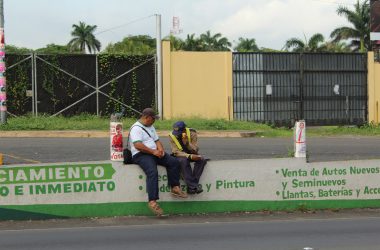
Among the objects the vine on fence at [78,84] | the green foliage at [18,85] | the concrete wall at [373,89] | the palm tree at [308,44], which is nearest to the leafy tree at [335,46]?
the palm tree at [308,44]

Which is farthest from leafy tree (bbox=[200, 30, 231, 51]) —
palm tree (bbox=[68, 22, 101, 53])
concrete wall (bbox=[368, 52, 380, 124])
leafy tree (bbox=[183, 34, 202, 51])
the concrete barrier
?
the concrete barrier

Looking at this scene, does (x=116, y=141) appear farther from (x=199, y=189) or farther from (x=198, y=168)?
(x=199, y=189)

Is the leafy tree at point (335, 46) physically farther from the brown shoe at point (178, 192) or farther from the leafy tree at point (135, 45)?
the brown shoe at point (178, 192)

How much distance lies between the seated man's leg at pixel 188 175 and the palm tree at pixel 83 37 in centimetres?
7685

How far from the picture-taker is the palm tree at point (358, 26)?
53844 mm

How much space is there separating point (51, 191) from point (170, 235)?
244 cm

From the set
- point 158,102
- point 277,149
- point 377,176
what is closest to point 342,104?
point 158,102

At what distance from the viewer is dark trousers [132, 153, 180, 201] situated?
9391mm

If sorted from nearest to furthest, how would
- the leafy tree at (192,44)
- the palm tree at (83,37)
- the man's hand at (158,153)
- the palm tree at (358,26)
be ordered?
the man's hand at (158,153), the palm tree at (358,26), the leafy tree at (192,44), the palm tree at (83,37)

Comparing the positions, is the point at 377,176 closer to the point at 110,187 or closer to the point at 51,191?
the point at 110,187

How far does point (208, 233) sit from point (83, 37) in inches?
3149

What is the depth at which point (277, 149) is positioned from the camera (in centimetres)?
1734

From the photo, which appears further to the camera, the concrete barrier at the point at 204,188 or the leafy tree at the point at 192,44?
the leafy tree at the point at 192,44

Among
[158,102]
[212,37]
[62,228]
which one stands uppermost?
[212,37]
